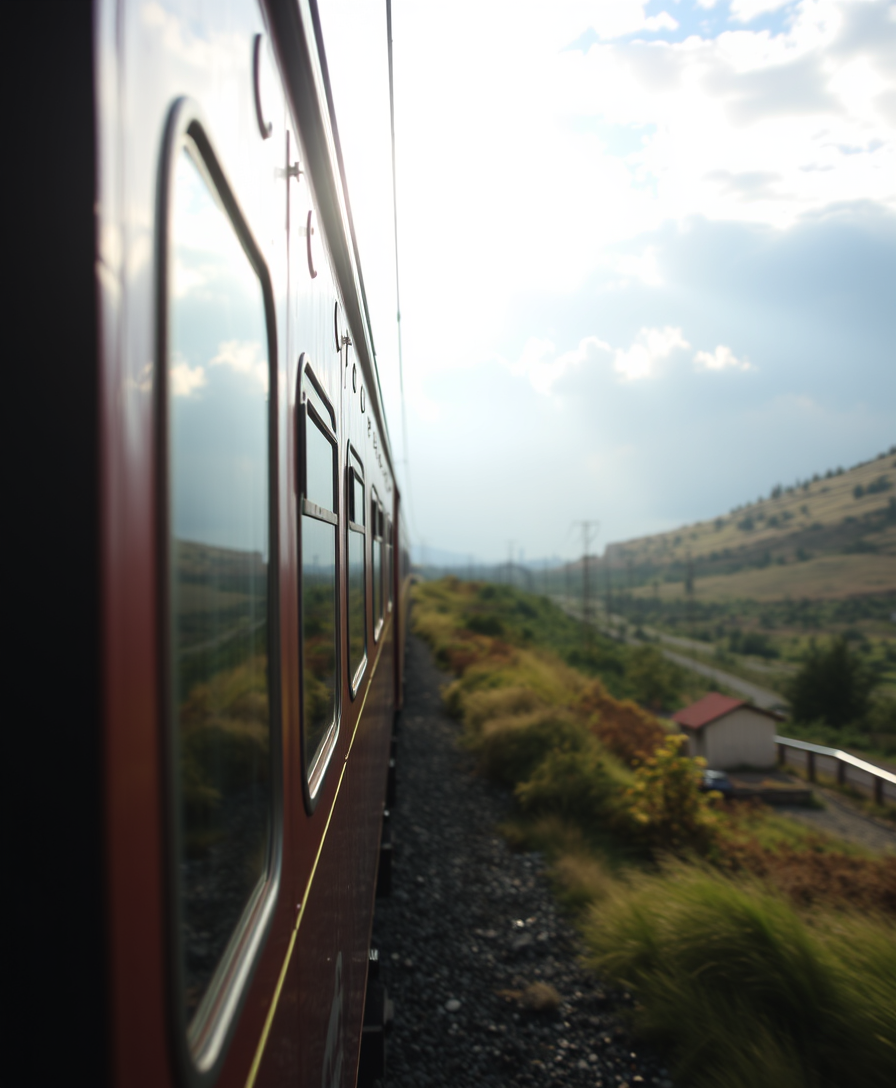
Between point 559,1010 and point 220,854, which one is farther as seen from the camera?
point 559,1010

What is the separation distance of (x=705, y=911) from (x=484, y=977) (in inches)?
58.8

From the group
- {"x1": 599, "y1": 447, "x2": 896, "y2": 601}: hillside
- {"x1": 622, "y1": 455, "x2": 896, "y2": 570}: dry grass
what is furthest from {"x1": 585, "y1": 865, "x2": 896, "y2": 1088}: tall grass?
{"x1": 622, "y1": 455, "x2": 896, "y2": 570}: dry grass

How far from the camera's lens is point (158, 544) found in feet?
2.34

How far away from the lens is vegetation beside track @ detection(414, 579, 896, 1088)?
3.58 m

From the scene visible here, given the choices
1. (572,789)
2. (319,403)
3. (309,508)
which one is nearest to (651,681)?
(572,789)

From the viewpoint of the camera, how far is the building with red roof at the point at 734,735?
24.9 metres

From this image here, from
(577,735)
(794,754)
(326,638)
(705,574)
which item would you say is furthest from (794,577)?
(326,638)

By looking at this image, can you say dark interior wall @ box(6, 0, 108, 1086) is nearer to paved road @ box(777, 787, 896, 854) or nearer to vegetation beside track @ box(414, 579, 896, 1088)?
vegetation beside track @ box(414, 579, 896, 1088)

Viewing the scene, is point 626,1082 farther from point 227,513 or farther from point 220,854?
point 227,513

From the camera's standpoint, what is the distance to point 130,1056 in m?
0.64

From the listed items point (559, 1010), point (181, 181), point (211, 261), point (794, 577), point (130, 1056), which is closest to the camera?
point (130, 1056)

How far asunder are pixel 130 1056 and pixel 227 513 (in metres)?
0.59

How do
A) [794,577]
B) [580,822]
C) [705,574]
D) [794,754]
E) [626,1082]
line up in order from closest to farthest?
[626,1082] → [580,822] → [794,754] → [794,577] → [705,574]

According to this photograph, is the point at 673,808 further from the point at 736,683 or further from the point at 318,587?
the point at 736,683
